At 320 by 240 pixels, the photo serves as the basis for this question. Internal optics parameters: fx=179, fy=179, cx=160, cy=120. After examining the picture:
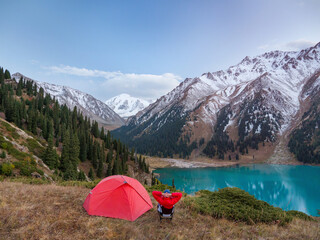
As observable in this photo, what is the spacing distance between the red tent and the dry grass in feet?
1.40

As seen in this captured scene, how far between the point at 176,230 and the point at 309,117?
199906mm

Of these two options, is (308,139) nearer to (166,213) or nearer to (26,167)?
(166,213)

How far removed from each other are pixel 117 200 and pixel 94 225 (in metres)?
1.99

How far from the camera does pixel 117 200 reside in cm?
1028

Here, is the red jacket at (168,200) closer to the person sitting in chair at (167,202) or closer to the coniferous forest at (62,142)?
the person sitting in chair at (167,202)

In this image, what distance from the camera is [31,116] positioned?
5438 centimetres

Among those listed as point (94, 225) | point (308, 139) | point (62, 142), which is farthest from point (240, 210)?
point (308, 139)

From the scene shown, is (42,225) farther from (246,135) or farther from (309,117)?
(309,117)

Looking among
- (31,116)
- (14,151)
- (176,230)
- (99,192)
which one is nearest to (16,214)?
(99,192)

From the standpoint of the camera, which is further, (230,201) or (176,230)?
(230,201)

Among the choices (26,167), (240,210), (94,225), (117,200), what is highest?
(117,200)

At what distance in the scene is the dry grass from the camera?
293 inches

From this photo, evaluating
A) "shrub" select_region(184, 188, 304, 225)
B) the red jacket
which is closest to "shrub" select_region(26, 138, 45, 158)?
"shrub" select_region(184, 188, 304, 225)

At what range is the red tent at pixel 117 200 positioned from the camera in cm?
985
